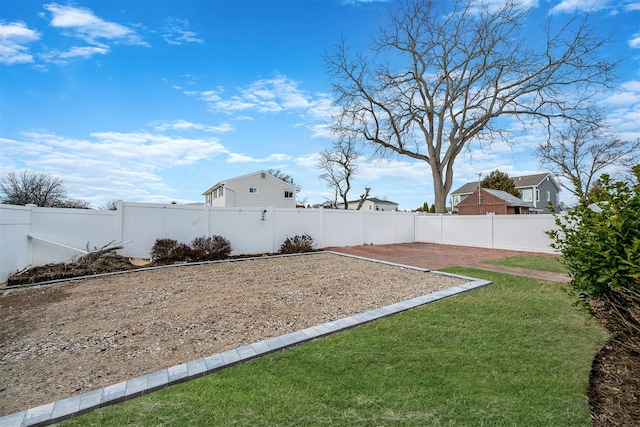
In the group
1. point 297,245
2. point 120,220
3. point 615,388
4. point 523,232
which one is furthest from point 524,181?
point 120,220

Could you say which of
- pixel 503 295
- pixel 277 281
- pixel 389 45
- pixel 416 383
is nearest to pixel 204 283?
pixel 277 281

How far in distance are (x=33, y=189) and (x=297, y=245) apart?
1830 centimetres

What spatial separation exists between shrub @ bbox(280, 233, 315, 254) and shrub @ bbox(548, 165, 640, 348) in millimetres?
8559

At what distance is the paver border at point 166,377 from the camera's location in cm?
210

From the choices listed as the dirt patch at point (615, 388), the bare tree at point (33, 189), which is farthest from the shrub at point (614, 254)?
the bare tree at point (33, 189)

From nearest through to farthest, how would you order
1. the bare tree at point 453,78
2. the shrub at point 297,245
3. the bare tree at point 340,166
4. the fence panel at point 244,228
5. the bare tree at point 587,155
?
the fence panel at point 244,228, the shrub at point 297,245, the bare tree at point 453,78, the bare tree at point 587,155, the bare tree at point 340,166

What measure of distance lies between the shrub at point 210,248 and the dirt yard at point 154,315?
1507mm

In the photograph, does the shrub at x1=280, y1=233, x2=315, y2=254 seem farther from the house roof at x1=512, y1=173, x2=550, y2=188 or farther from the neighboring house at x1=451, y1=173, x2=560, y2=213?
the house roof at x1=512, y1=173, x2=550, y2=188

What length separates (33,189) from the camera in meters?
18.4

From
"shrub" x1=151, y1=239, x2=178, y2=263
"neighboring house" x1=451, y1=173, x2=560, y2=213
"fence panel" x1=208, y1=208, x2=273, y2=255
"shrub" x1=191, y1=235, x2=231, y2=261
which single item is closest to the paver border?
"shrub" x1=191, y1=235, x2=231, y2=261

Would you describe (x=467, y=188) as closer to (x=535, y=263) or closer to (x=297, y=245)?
(x=535, y=263)

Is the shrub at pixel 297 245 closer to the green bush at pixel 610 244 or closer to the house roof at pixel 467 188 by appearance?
the green bush at pixel 610 244

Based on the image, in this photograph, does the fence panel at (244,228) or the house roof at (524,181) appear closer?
the fence panel at (244,228)

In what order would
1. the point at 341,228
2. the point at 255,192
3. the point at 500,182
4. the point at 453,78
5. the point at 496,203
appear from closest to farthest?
the point at 341,228
the point at 453,78
the point at 255,192
the point at 496,203
the point at 500,182
